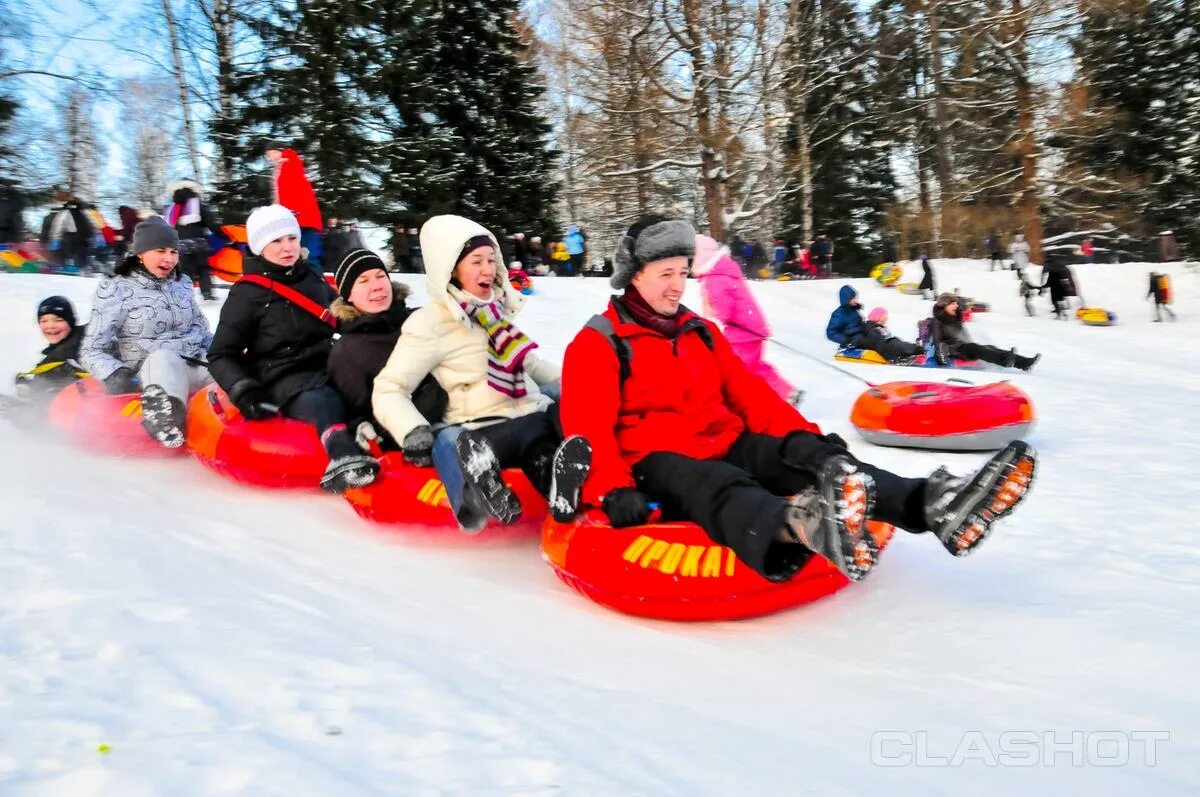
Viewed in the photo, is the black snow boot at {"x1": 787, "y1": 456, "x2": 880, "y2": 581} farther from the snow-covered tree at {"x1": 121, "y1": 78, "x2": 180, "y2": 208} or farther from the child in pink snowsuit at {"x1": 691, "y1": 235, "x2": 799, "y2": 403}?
the snow-covered tree at {"x1": 121, "y1": 78, "x2": 180, "y2": 208}

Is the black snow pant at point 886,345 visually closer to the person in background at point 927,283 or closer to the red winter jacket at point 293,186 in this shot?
the red winter jacket at point 293,186

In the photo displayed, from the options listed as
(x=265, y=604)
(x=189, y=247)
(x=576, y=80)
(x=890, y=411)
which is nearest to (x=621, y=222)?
(x=576, y=80)

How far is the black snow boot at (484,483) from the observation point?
316 cm

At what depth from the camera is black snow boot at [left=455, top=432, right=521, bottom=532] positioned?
10.4 feet

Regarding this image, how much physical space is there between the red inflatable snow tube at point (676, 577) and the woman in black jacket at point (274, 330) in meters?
1.94

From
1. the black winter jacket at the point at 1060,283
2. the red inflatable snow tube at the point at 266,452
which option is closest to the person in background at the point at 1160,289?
the black winter jacket at the point at 1060,283

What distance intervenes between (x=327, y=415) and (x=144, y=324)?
6.16 ft

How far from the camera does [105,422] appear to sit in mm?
4922

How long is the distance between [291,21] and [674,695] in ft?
59.1

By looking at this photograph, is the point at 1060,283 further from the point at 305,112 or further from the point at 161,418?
the point at 161,418

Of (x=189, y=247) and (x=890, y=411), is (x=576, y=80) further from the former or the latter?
(x=890, y=411)

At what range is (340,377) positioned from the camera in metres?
4.23

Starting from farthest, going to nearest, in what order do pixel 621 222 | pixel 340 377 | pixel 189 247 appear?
pixel 621 222, pixel 189 247, pixel 340 377

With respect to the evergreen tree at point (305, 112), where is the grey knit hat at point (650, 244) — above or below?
below
